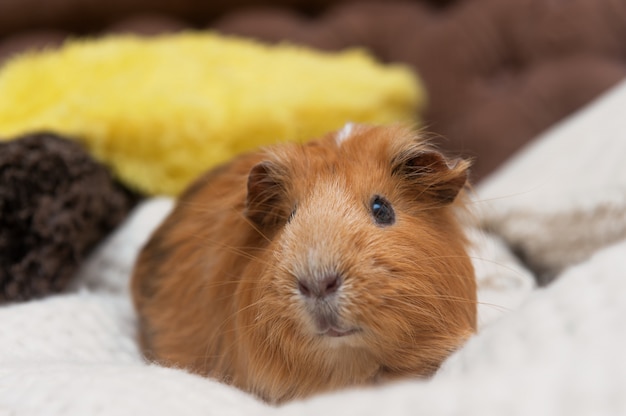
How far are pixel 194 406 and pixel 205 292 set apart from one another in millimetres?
317

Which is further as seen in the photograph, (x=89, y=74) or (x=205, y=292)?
(x=89, y=74)

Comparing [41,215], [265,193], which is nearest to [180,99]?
[41,215]

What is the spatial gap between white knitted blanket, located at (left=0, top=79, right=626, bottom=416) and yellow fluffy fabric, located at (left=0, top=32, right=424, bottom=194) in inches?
15.1

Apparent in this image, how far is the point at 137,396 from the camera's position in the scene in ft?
1.90

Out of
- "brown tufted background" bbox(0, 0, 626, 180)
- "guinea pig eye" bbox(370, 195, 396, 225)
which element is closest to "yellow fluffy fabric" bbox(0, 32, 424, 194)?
"brown tufted background" bbox(0, 0, 626, 180)

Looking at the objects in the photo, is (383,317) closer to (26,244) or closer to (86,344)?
(86,344)

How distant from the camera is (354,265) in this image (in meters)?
0.64

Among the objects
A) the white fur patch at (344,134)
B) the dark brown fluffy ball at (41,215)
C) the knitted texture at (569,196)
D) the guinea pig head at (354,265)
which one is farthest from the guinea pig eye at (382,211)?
the dark brown fluffy ball at (41,215)

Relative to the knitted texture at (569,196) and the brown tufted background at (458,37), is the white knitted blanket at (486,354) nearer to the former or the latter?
the knitted texture at (569,196)

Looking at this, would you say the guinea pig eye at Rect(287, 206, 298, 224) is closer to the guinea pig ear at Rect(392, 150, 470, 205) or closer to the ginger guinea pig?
the ginger guinea pig

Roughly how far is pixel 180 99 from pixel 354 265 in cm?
87

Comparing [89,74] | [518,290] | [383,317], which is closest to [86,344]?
[383,317]

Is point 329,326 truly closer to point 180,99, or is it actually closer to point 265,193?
point 265,193

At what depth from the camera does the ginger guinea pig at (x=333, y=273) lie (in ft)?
2.13
